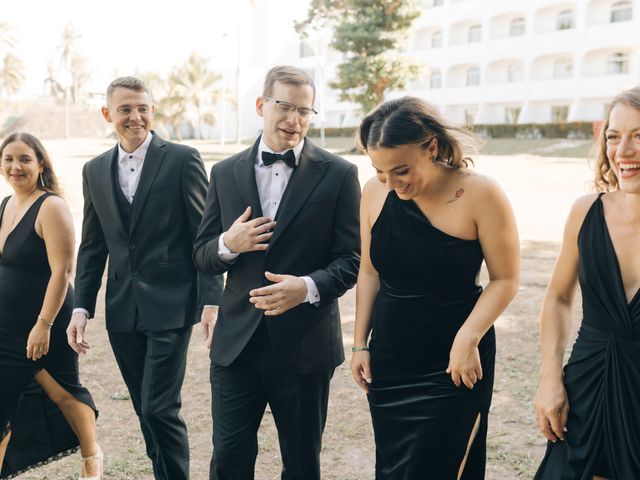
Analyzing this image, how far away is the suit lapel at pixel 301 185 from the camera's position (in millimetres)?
3348

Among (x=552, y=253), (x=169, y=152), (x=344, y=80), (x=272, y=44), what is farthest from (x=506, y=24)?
(x=169, y=152)

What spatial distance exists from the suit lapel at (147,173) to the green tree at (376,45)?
28371mm

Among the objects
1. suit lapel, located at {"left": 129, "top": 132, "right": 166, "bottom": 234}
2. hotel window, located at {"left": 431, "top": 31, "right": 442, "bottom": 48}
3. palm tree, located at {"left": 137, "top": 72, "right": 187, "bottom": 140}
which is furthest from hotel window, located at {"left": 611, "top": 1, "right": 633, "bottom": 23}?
suit lapel, located at {"left": 129, "top": 132, "right": 166, "bottom": 234}

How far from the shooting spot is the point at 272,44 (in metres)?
67.0

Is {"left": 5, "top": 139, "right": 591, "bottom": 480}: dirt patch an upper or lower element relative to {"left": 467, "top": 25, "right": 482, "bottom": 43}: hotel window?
lower

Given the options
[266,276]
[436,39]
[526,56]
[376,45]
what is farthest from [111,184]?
[436,39]

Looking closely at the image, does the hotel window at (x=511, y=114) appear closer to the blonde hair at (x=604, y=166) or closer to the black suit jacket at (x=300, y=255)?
the black suit jacket at (x=300, y=255)

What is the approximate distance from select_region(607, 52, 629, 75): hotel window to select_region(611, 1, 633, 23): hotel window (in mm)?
2067

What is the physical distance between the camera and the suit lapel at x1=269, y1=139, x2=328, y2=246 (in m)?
3.35

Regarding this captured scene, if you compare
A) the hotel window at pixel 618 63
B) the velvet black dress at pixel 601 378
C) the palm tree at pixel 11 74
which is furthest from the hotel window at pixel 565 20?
the palm tree at pixel 11 74

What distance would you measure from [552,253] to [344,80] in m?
21.6

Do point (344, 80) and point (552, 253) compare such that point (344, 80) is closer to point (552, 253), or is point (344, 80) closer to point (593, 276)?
point (552, 253)

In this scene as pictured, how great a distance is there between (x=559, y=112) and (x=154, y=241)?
43.6m

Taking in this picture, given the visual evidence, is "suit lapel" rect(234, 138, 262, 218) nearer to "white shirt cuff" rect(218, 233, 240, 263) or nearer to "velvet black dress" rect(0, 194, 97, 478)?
"white shirt cuff" rect(218, 233, 240, 263)
